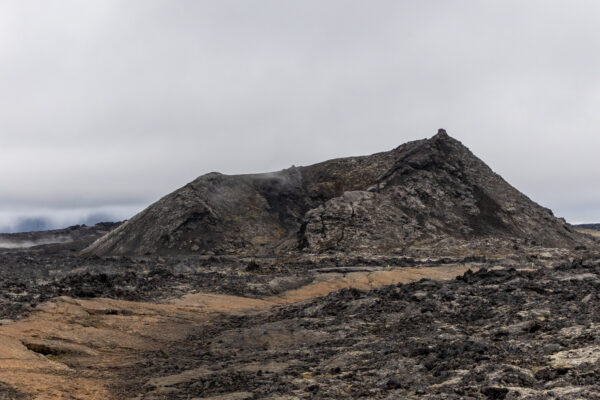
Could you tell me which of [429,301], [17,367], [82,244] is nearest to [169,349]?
[17,367]

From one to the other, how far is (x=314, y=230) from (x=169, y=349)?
28105 millimetres

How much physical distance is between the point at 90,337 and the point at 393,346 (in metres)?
8.01

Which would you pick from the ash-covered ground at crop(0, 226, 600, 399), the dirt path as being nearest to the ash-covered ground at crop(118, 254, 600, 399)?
the ash-covered ground at crop(0, 226, 600, 399)

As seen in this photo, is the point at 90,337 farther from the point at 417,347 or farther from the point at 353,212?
the point at 353,212

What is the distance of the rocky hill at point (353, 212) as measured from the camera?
40.0 metres

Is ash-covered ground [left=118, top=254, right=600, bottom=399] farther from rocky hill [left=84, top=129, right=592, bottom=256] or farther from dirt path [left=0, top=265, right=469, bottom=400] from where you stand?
rocky hill [left=84, top=129, right=592, bottom=256]

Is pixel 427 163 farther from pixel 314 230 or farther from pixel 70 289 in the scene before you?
pixel 70 289

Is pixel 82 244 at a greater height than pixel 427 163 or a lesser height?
lesser

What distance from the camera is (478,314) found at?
11.9m

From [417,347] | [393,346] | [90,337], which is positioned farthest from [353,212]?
[417,347]

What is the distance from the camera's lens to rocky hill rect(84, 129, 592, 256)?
40.0 meters

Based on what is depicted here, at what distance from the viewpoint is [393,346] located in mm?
10328

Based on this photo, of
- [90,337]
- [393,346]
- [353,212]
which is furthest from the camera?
[353,212]

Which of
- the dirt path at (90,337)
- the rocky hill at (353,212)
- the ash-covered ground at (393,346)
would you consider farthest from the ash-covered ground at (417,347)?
the rocky hill at (353,212)
